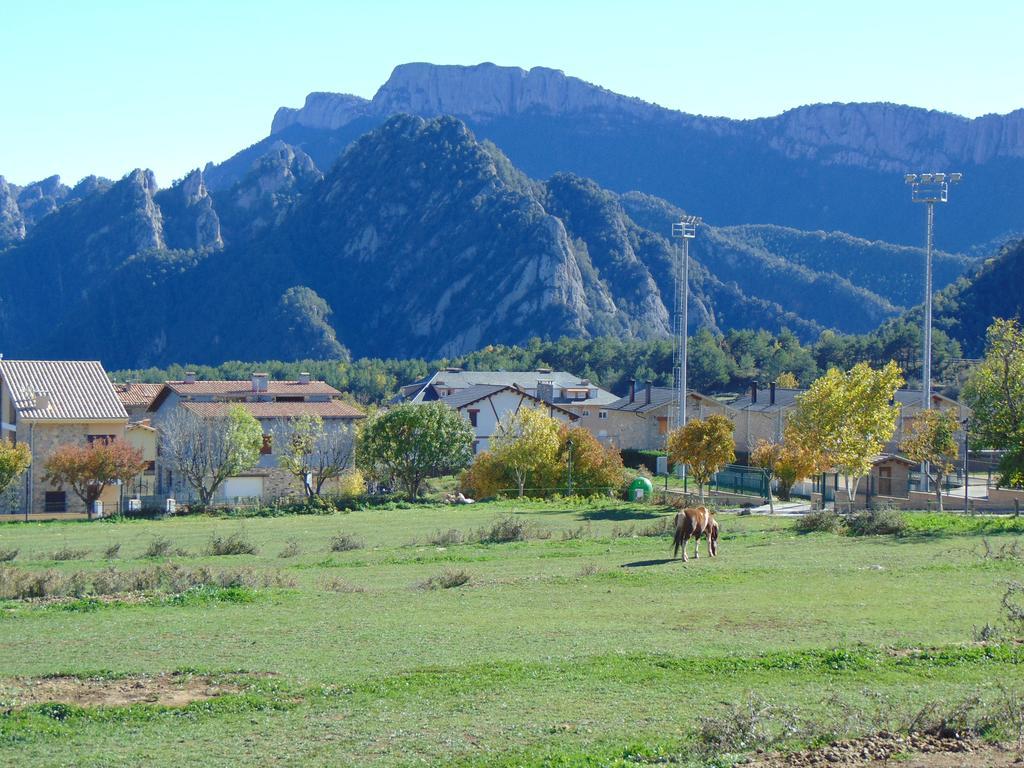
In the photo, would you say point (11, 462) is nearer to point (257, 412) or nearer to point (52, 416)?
point (52, 416)

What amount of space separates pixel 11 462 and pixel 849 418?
3708 centimetres

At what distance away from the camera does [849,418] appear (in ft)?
162

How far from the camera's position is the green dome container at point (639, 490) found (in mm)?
58019

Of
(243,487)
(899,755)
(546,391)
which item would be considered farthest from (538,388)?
(899,755)

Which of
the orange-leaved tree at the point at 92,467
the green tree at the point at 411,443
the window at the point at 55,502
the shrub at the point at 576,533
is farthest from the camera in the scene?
the green tree at the point at 411,443

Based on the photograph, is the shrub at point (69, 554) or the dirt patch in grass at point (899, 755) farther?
the shrub at point (69, 554)

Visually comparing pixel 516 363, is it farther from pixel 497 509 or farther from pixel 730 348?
pixel 497 509

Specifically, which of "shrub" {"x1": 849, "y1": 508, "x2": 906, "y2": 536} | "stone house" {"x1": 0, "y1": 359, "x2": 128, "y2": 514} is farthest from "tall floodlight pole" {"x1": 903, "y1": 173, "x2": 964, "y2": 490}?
"stone house" {"x1": 0, "y1": 359, "x2": 128, "y2": 514}

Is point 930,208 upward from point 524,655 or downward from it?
upward

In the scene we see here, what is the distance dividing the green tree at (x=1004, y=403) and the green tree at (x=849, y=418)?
792 cm

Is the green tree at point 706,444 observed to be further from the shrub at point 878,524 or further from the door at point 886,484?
the shrub at point 878,524

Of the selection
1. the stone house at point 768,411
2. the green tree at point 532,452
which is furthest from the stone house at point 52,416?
the stone house at point 768,411

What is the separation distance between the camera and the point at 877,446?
50062mm

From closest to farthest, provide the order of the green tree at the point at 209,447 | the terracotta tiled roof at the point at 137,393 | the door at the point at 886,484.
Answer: the door at the point at 886,484, the green tree at the point at 209,447, the terracotta tiled roof at the point at 137,393
